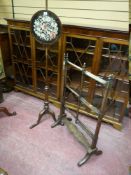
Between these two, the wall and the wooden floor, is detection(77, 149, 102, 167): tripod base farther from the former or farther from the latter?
the wall

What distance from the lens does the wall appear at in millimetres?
1945

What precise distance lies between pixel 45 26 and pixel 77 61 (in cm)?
64

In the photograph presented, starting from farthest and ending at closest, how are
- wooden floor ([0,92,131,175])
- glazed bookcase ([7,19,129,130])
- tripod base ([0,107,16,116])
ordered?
tripod base ([0,107,16,116])
glazed bookcase ([7,19,129,130])
wooden floor ([0,92,131,175])

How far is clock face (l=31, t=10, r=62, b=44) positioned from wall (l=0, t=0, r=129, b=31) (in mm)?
462

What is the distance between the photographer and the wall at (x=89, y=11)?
76.6 inches

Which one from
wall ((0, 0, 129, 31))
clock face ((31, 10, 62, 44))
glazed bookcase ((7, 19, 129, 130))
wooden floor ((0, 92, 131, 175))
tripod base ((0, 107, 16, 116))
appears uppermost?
wall ((0, 0, 129, 31))

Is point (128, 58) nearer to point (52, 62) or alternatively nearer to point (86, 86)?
point (86, 86)

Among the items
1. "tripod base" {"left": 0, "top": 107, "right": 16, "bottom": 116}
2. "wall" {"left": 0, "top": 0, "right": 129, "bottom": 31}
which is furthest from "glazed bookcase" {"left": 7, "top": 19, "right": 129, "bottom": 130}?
"tripod base" {"left": 0, "top": 107, "right": 16, "bottom": 116}

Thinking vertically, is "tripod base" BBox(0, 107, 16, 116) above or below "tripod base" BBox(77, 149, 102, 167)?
above

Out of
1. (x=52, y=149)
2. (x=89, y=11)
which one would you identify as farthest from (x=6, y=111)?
(x=89, y=11)

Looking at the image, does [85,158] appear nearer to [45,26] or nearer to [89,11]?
[45,26]

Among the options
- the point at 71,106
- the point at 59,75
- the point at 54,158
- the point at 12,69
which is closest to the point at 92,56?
the point at 59,75

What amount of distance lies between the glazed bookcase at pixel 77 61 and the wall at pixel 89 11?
0.68 feet

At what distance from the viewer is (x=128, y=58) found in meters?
1.82
